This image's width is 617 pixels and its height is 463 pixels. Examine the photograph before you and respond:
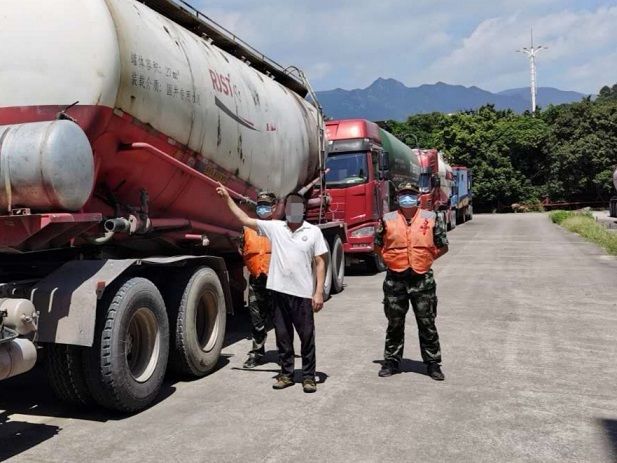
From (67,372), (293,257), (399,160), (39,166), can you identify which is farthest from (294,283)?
(399,160)

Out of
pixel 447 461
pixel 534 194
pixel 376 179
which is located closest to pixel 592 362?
pixel 447 461

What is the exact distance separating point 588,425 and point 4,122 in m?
4.88

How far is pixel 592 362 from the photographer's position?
641cm

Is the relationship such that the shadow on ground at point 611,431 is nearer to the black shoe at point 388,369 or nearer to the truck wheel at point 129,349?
the black shoe at point 388,369

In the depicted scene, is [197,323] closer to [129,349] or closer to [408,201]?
[129,349]

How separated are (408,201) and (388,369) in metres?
1.62

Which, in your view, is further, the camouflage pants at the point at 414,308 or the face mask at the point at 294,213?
the camouflage pants at the point at 414,308

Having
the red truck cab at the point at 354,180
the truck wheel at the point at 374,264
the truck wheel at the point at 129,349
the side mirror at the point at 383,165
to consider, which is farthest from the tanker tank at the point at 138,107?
the truck wheel at the point at 374,264

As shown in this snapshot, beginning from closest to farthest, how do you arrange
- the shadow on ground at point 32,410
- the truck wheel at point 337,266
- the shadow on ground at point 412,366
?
the shadow on ground at point 32,410
the shadow on ground at point 412,366
the truck wheel at point 337,266

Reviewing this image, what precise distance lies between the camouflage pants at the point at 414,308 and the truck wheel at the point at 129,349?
212 cm

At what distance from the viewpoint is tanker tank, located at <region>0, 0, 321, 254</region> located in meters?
4.62

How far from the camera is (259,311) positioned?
6473 millimetres

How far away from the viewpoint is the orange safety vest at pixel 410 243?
5.82m

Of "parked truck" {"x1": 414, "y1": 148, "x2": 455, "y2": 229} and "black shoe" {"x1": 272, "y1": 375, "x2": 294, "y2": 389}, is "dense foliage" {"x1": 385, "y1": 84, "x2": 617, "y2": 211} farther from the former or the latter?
"black shoe" {"x1": 272, "y1": 375, "x2": 294, "y2": 389}
